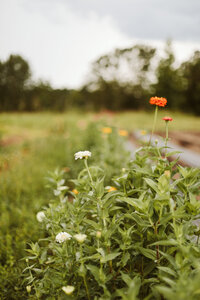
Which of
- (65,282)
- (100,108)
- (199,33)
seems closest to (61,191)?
(65,282)

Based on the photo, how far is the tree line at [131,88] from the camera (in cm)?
1547

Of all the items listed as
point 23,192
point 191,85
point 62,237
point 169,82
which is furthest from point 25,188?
point 191,85

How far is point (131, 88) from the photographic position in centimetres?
2052

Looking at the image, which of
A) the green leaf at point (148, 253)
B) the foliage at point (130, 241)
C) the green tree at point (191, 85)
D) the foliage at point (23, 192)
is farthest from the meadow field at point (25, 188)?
the green tree at point (191, 85)

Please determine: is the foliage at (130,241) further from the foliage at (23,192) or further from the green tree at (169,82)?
the green tree at (169,82)

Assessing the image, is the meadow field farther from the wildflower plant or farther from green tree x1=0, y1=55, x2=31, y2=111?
green tree x1=0, y1=55, x2=31, y2=111

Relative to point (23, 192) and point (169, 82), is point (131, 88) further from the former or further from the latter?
point (23, 192)

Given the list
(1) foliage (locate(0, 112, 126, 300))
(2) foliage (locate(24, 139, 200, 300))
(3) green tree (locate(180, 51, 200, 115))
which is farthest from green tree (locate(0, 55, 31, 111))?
(3) green tree (locate(180, 51, 200, 115))

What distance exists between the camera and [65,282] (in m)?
0.93

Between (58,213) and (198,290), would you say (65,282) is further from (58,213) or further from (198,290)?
(198,290)

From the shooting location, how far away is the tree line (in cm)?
1547

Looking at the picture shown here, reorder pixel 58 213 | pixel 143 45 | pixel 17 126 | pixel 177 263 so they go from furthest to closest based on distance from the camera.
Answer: pixel 143 45, pixel 17 126, pixel 58 213, pixel 177 263

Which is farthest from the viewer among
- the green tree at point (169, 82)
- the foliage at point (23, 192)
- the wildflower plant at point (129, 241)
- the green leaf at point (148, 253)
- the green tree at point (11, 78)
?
the green tree at point (169, 82)

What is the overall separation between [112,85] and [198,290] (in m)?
22.1
